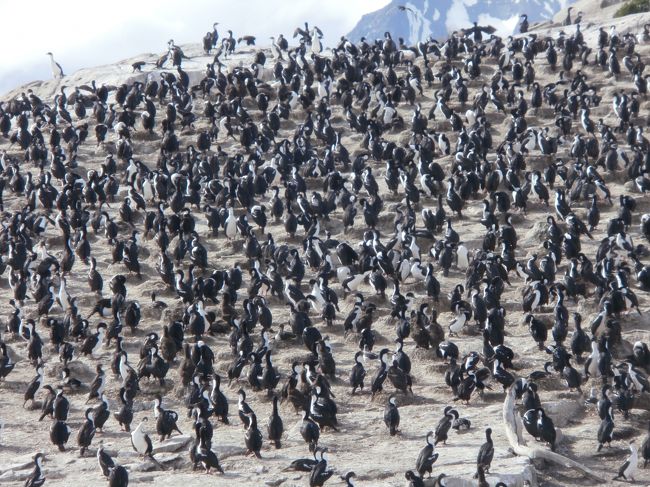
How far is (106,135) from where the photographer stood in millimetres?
39469

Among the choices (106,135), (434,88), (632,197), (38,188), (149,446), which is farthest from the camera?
(434,88)

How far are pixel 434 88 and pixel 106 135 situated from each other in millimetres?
10994

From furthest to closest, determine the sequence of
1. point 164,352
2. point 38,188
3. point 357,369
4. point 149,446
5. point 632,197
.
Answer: point 38,188 < point 632,197 < point 164,352 < point 357,369 < point 149,446

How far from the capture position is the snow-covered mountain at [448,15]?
100062 millimetres

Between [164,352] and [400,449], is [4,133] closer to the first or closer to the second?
[164,352]

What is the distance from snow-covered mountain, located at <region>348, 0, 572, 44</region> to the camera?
328 feet

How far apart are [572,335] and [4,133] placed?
74.5 feet

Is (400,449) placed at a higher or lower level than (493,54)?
lower

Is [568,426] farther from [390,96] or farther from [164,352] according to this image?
[390,96]

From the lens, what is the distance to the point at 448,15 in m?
102

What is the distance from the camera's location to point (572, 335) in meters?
23.4

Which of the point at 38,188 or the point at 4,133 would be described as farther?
the point at 4,133

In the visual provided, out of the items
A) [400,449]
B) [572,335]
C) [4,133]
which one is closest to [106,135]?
[4,133]

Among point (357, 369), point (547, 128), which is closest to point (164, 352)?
point (357, 369)
